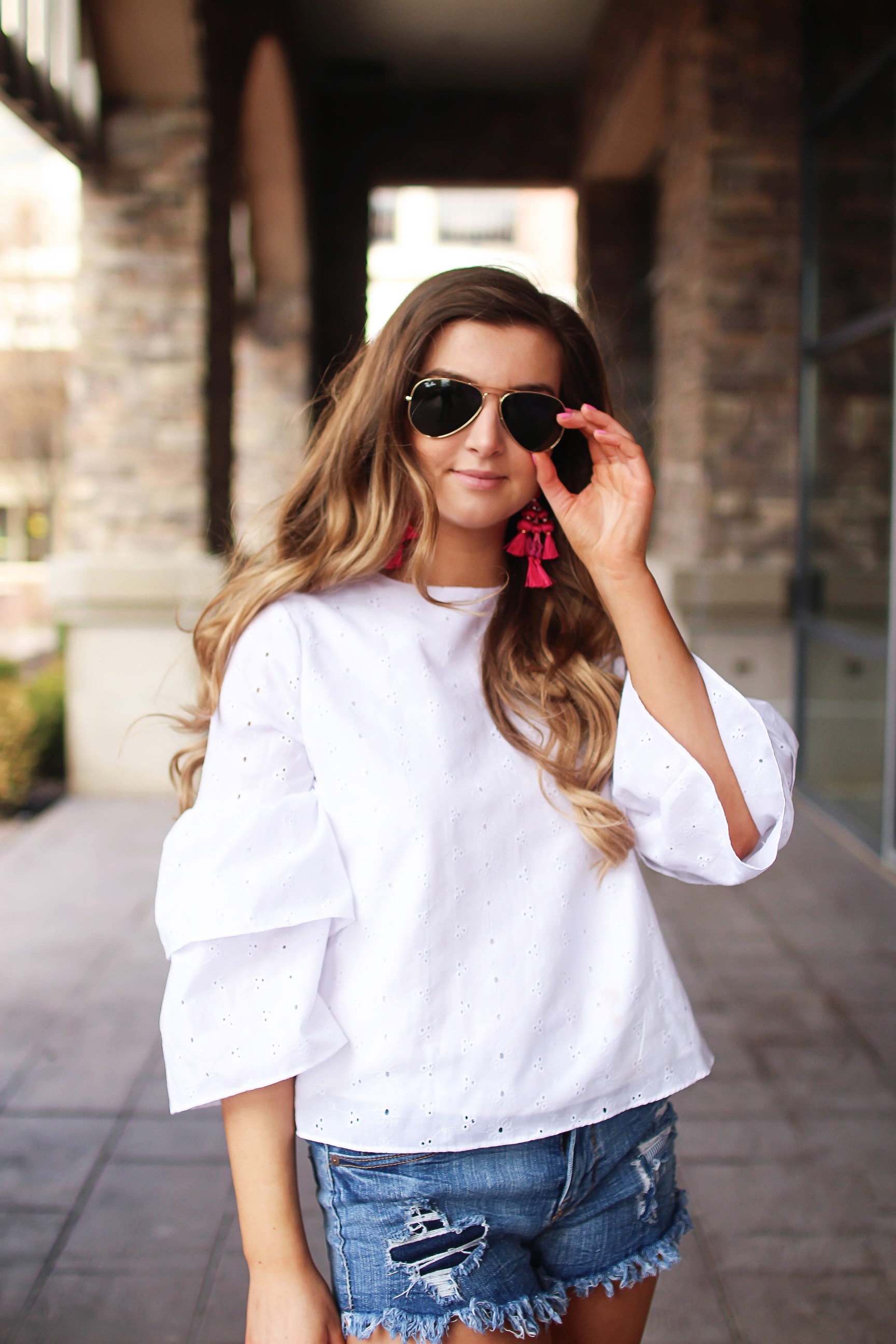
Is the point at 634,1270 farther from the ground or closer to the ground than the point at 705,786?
closer to the ground

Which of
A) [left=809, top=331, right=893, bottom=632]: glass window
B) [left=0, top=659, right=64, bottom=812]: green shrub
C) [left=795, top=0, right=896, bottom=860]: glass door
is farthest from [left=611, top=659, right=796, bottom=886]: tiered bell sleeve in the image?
[left=0, top=659, right=64, bottom=812]: green shrub

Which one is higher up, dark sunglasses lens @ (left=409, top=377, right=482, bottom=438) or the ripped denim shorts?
dark sunglasses lens @ (left=409, top=377, right=482, bottom=438)

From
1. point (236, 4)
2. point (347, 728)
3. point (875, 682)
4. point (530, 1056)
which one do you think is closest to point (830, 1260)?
point (530, 1056)

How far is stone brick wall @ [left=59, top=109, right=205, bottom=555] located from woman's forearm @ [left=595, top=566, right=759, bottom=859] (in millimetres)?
4643

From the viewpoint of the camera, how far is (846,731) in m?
5.29

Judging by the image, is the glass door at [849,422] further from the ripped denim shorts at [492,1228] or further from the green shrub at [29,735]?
the green shrub at [29,735]

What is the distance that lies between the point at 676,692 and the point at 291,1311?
69 cm

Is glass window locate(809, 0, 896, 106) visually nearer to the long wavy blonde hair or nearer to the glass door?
the glass door

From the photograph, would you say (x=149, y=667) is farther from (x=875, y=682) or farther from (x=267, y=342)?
(x=267, y=342)

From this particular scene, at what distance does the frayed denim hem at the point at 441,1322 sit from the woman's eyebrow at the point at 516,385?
885mm

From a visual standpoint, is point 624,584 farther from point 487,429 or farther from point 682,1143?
point 682,1143

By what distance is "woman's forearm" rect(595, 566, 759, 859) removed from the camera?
1.15 m

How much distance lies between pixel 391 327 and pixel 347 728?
452 mm

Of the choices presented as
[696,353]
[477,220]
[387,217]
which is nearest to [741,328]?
[696,353]
